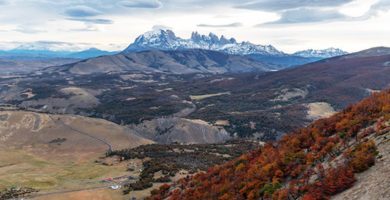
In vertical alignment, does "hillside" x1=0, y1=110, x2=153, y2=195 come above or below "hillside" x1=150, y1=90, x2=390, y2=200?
below

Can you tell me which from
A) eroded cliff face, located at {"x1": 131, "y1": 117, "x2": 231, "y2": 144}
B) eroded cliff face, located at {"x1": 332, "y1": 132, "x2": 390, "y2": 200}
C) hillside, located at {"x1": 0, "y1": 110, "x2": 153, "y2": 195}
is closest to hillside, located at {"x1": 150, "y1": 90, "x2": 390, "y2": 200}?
eroded cliff face, located at {"x1": 332, "y1": 132, "x2": 390, "y2": 200}

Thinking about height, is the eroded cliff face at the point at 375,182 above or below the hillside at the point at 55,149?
above

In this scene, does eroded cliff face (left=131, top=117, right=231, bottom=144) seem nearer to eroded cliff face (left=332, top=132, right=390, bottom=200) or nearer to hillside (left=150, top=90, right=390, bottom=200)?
hillside (left=150, top=90, right=390, bottom=200)

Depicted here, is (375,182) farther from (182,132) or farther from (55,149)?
(182,132)

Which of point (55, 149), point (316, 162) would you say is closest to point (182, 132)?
point (55, 149)

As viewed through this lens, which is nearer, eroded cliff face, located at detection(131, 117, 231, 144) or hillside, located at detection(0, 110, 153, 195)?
hillside, located at detection(0, 110, 153, 195)

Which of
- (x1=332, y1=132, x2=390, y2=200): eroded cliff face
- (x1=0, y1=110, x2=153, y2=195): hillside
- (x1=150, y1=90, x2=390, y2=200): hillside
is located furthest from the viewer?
(x1=0, y1=110, x2=153, y2=195): hillside

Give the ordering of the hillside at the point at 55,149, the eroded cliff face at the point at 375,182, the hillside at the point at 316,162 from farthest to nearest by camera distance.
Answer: the hillside at the point at 55,149, the hillside at the point at 316,162, the eroded cliff face at the point at 375,182

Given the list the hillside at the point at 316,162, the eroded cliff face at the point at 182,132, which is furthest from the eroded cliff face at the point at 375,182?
the eroded cliff face at the point at 182,132

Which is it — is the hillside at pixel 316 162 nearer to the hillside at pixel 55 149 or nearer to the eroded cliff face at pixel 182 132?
the hillside at pixel 55 149
